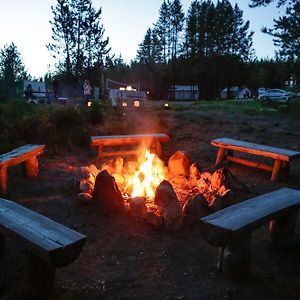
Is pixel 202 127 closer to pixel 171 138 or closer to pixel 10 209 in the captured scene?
pixel 171 138

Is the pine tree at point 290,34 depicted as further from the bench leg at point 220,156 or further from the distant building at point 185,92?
the distant building at point 185,92

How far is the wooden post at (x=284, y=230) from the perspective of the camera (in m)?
4.02

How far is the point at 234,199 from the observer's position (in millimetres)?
5441

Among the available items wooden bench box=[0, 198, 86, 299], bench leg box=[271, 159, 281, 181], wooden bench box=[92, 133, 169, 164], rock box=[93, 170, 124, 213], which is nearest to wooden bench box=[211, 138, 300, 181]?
bench leg box=[271, 159, 281, 181]

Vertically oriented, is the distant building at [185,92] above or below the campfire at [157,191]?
above

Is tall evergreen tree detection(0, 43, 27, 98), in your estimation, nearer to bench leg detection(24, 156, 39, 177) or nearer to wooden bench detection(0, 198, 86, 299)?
bench leg detection(24, 156, 39, 177)

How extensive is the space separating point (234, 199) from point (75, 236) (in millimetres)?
3189

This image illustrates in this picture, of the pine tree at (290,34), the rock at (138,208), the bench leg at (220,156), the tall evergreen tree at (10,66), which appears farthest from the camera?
the tall evergreen tree at (10,66)

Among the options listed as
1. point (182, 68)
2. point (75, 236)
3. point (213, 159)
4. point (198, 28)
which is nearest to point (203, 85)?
point (182, 68)

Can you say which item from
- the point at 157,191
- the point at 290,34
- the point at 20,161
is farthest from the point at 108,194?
the point at 290,34

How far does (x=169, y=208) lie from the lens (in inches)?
180

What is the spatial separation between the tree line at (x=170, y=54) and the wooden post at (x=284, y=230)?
25.6 metres

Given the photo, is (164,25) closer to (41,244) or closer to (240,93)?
(240,93)

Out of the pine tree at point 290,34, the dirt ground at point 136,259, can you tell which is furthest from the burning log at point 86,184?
the pine tree at point 290,34
